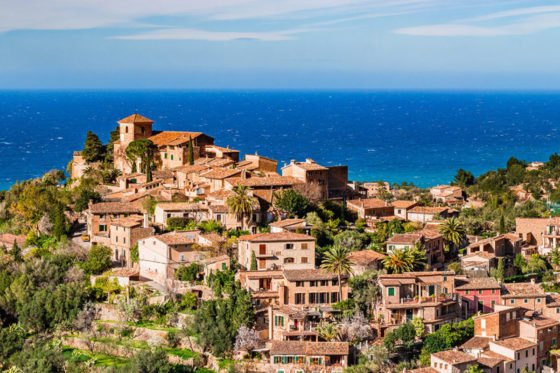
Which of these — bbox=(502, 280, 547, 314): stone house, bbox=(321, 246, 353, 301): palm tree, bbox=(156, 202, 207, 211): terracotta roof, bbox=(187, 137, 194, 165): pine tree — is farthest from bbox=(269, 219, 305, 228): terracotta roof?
bbox=(187, 137, 194, 165): pine tree

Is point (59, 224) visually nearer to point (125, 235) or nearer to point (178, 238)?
point (125, 235)

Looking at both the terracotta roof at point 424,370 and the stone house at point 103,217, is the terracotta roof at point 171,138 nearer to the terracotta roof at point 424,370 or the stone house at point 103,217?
the stone house at point 103,217

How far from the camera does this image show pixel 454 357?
41.0m

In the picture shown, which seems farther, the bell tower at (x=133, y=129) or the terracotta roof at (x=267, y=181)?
the bell tower at (x=133, y=129)

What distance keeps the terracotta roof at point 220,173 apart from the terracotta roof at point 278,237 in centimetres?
862

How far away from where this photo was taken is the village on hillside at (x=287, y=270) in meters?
43.3

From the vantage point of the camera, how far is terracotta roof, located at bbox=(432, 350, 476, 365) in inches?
1597

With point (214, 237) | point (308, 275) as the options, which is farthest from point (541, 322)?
point (214, 237)

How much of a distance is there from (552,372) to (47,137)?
141126 mm

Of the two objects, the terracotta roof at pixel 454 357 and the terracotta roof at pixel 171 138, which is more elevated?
the terracotta roof at pixel 171 138

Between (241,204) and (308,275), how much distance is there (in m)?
8.84

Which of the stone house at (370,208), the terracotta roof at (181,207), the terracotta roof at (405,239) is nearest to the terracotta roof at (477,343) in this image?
the terracotta roof at (405,239)

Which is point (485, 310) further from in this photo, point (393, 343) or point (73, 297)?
point (73, 297)

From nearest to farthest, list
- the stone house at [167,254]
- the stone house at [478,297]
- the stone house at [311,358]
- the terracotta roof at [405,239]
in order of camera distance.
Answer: the stone house at [311,358] → the stone house at [478,297] → the stone house at [167,254] → the terracotta roof at [405,239]
